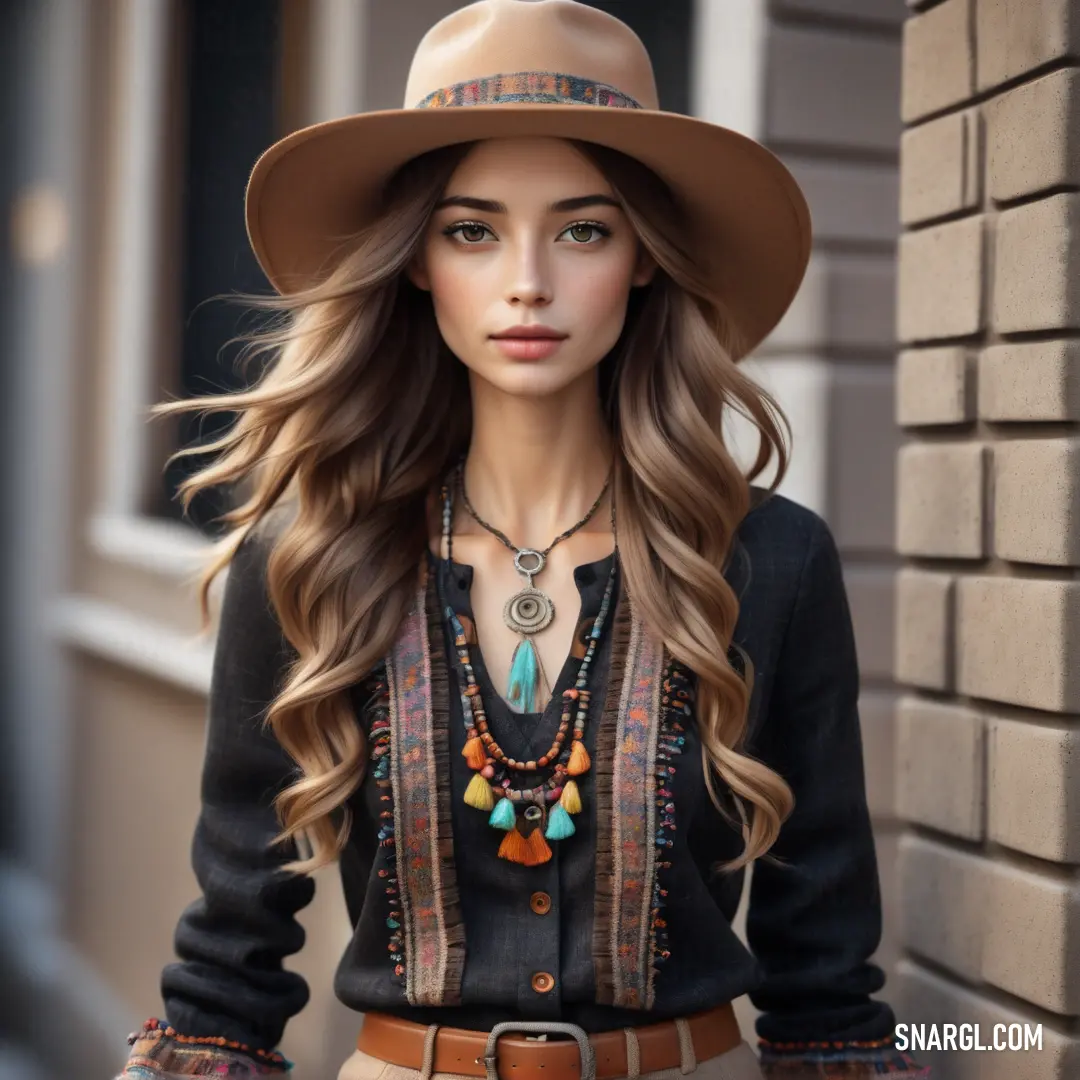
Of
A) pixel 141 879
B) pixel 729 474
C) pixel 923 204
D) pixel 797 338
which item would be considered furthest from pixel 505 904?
pixel 141 879

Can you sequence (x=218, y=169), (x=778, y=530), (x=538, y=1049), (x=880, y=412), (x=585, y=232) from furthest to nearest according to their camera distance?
(x=218, y=169) → (x=880, y=412) → (x=778, y=530) → (x=585, y=232) → (x=538, y=1049)

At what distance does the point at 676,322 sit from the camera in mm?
1987

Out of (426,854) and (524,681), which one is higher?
(524,681)

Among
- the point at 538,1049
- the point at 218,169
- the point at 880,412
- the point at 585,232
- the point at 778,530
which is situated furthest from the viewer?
the point at 218,169

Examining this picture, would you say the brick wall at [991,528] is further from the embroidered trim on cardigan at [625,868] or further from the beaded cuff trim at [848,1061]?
the embroidered trim on cardigan at [625,868]

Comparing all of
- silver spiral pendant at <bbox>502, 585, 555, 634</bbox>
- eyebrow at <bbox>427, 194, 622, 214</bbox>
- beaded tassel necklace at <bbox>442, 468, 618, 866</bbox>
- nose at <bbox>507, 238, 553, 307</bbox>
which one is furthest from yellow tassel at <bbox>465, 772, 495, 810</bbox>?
eyebrow at <bbox>427, 194, 622, 214</bbox>

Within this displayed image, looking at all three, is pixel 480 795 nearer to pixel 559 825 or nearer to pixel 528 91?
pixel 559 825

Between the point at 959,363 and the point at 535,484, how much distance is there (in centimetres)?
59

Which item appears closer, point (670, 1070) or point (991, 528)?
point (670, 1070)

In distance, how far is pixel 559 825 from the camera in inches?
69.0

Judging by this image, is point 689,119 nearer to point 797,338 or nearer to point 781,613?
point 781,613

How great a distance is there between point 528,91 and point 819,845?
1047 millimetres

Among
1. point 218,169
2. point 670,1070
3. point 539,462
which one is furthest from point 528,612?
point 218,169

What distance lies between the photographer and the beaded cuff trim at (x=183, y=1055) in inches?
72.2
